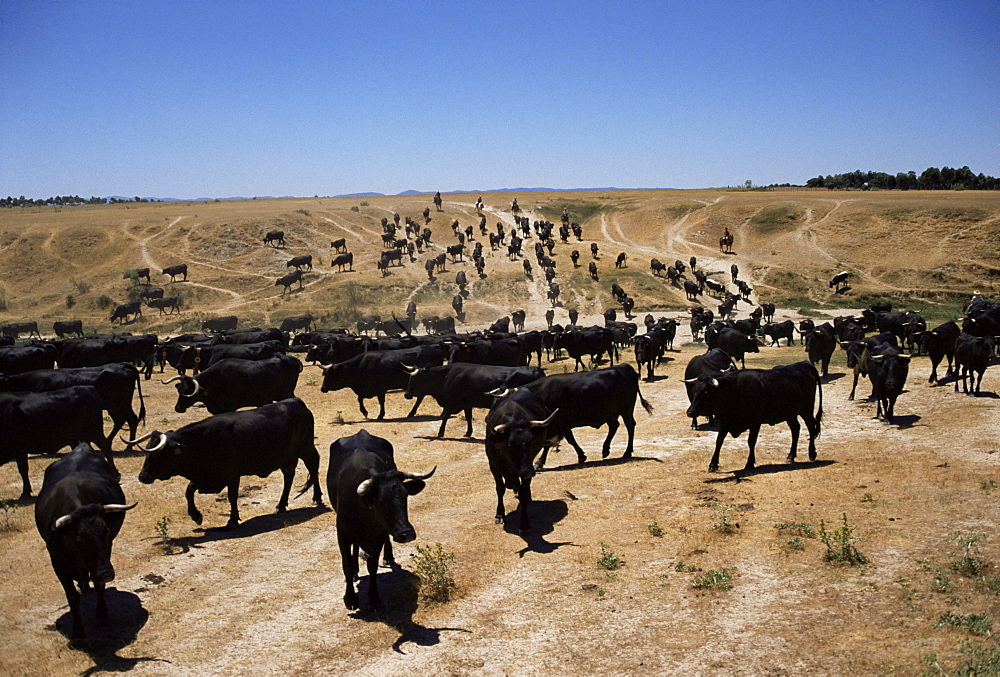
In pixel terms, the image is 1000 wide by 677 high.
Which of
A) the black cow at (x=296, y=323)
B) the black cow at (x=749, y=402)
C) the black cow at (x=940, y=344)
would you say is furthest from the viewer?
the black cow at (x=296, y=323)

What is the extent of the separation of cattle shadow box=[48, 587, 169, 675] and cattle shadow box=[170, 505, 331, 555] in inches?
55.0

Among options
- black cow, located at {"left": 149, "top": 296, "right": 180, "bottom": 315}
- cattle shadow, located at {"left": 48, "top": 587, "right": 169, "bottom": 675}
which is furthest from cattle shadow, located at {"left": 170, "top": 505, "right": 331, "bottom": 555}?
black cow, located at {"left": 149, "top": 296, "right": 180, "bottom": 315}

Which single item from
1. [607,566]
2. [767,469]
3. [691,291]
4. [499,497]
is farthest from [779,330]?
[607,566]

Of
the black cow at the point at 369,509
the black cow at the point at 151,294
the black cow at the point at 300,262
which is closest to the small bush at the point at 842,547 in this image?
the black cow at the point at 369,509

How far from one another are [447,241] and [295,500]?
5255 cm

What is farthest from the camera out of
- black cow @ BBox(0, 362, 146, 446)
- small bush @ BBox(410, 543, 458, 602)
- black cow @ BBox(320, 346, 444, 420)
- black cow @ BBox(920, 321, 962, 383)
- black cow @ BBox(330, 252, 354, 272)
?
black cow @ BBox(330, 252, 354, 272)

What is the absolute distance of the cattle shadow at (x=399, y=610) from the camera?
25.9 ft

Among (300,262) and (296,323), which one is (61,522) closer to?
(296,323)

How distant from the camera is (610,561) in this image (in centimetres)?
931

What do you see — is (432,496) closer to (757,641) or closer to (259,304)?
(757,641)

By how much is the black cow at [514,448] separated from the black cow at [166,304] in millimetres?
41757

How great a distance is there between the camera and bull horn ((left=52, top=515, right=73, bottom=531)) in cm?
811

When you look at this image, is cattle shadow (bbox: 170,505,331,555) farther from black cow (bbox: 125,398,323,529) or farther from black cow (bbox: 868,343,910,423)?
black cow (bbox: 868,343,910,423)

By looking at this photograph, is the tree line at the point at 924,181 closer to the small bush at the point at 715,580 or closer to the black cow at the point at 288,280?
the black cow at the point at 288,280
